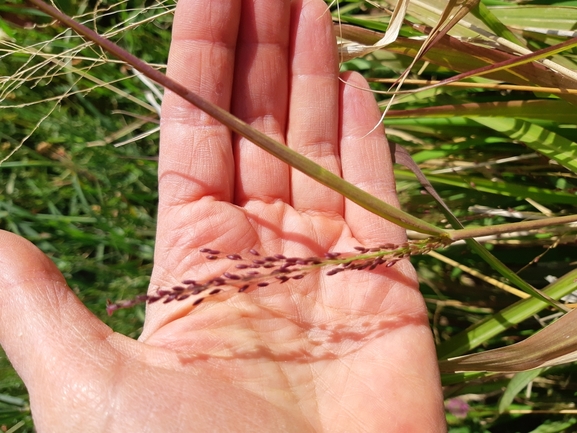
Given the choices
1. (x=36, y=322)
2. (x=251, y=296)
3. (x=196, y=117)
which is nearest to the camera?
(x=36, y=322)

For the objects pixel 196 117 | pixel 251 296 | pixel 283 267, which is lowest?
pixel 251 296

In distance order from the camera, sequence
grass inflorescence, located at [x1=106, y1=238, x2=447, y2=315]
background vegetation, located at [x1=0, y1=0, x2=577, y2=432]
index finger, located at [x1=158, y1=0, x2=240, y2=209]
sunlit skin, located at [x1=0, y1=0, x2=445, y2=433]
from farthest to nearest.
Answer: background vegetation, located at [x1=0, y1=0, x2=577, y2=432], index finger, located at [x1=158, y1=0, x2=240, y2=209], sunlit skin, located at [x1=0, y1=0, x2=445, y2=433], grass inflorescence, located at [x1=106, y1=238, x2=447, y2=315]

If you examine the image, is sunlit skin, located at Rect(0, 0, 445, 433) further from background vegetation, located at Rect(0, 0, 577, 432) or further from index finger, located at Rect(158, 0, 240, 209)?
background vegetation, located at Rect(0, 0, 577, 432)

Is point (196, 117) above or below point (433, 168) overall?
above

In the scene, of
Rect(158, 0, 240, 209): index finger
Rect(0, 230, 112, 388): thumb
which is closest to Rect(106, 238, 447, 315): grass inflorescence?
Rect(0, 230, 112, 388): thumb

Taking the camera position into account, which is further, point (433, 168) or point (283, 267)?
point (433, 168)

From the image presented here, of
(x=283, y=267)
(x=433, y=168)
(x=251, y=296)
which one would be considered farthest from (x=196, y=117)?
(x=433, y=168)

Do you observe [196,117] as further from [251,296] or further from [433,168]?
[433,168]

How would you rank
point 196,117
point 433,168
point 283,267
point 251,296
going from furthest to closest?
point 433,168 < point 196,117 < point 251,296 < point 283,267
